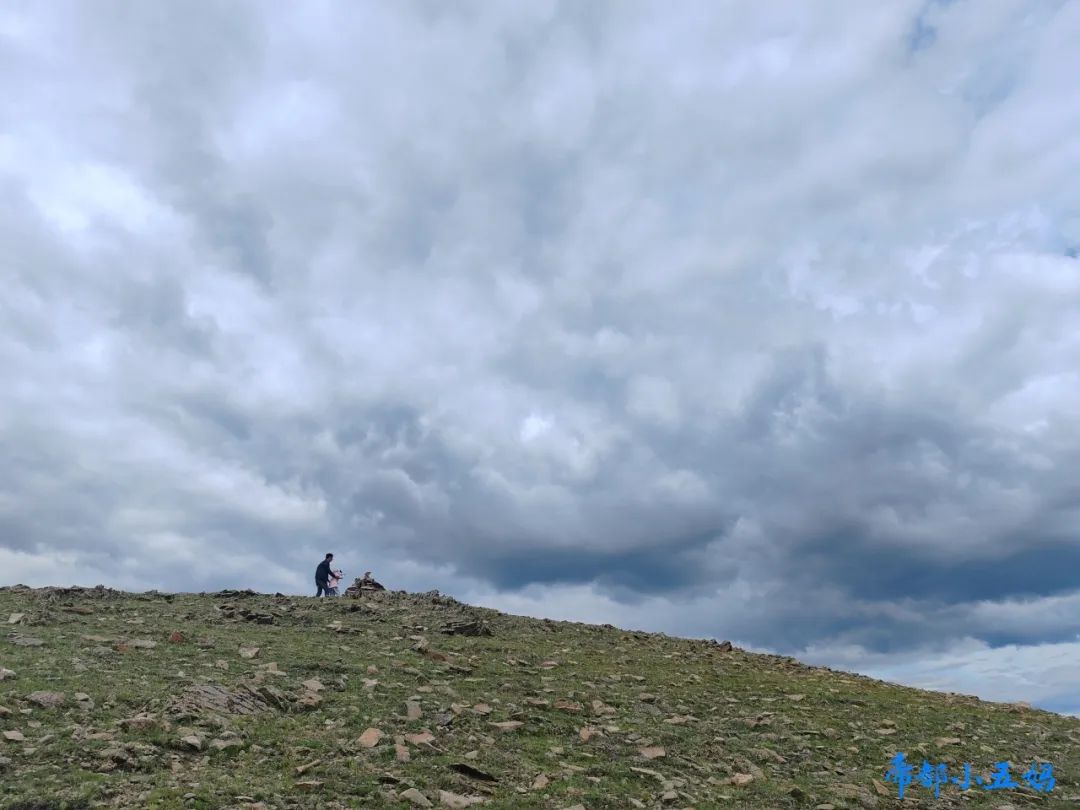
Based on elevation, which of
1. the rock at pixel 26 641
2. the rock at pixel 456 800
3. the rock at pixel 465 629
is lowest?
the rock at pixel 456 800

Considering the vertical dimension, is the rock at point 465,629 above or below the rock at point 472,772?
above

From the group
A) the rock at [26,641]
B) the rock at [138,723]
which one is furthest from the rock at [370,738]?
the rock at [26,641]

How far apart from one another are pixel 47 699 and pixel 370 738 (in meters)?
5.80

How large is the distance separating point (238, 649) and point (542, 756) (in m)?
9.42

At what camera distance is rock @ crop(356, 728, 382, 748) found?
14405 mm

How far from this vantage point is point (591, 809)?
12977 mm

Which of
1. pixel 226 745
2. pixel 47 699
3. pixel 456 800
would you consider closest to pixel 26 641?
pixel 47 699

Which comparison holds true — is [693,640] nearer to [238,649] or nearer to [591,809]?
[238,649]

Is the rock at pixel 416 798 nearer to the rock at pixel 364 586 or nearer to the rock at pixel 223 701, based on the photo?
the rock at pixel 223 701

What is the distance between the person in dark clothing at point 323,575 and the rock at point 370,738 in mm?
20744

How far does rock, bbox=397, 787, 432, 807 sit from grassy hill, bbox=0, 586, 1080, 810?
50mm

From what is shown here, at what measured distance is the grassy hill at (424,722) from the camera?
1277 centimetres

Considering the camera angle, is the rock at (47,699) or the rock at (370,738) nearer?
the rock at (370,738)

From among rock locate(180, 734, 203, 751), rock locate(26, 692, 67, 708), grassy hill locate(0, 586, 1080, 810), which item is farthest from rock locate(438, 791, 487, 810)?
rock locate(26, 692, 67, 708)
